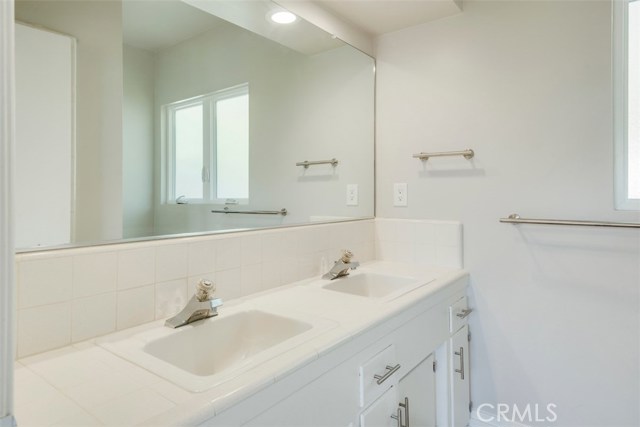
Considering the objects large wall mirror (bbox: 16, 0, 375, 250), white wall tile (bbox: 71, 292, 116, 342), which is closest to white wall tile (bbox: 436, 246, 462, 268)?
large wall mirror (bbox: 16, 0, 375, 250)

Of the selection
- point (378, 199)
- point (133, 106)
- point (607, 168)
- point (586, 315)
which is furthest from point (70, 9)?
point (586, 315)

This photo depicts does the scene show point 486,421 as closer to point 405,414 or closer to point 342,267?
point 405,414

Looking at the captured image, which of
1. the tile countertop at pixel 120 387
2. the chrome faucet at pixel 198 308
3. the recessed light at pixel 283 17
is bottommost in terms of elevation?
the tile countertop at pixel 120 387

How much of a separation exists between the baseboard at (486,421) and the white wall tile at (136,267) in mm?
1609

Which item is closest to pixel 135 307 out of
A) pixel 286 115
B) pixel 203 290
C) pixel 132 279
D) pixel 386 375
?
pixel 132 279

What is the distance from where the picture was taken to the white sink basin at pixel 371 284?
5.31ft

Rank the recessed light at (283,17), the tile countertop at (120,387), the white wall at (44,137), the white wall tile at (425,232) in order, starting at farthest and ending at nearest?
1. the white wall tile at (425,232)
2. the recessed light at (283,17)
3. the white wall at (44,137)
4. the tile countertop at (120,387)

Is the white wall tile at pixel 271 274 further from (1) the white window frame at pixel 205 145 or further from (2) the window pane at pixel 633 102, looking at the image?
(2) the window pane at pixel 633 102

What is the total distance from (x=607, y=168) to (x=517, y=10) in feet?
2.64

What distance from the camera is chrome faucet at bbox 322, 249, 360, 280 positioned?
5.27 ft

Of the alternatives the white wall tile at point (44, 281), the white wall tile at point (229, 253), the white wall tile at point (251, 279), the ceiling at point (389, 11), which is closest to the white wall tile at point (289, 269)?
the white wall tile at point (251, 279)

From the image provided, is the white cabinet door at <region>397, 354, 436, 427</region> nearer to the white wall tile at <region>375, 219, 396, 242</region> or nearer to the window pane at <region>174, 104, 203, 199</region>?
the white wall tile at <region>375, 219, 396, 242</region>

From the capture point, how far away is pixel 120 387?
703mm

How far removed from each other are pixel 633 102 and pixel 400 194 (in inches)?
40.5
